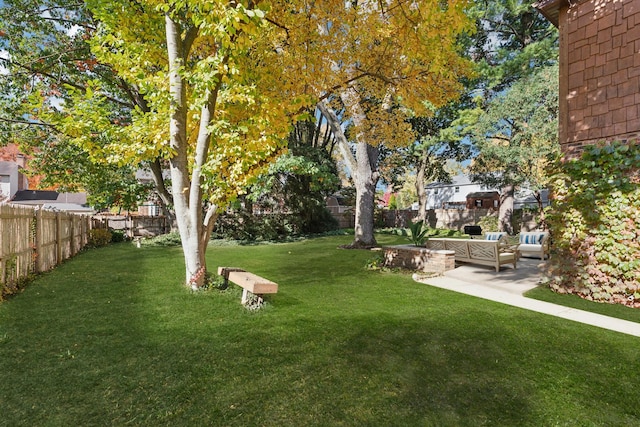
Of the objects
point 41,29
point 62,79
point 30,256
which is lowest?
point 30,256

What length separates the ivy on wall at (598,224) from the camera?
5.98 m

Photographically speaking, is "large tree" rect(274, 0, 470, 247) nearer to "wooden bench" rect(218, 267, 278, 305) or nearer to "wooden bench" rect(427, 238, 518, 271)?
"wooden bench" rect(427, 238, 518, 271)

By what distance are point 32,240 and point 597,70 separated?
12999 millimetres

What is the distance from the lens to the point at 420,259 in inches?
364

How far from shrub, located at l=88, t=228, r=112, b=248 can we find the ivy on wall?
17.4 m

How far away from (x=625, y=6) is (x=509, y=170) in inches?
533

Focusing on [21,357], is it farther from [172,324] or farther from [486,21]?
[486,21]

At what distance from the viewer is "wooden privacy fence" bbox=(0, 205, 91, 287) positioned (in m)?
6.05

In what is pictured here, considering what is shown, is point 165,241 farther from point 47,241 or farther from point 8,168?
point 8,168

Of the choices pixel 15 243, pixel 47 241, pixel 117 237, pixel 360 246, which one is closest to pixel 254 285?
pixel 15 243

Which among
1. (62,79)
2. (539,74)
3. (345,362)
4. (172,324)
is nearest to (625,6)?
(345,362)

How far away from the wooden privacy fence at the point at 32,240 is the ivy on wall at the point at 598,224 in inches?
423

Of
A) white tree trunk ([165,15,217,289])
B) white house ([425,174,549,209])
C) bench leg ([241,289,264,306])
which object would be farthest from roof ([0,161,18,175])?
white house ([425,174,549,209])

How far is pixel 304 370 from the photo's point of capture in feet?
11.4
